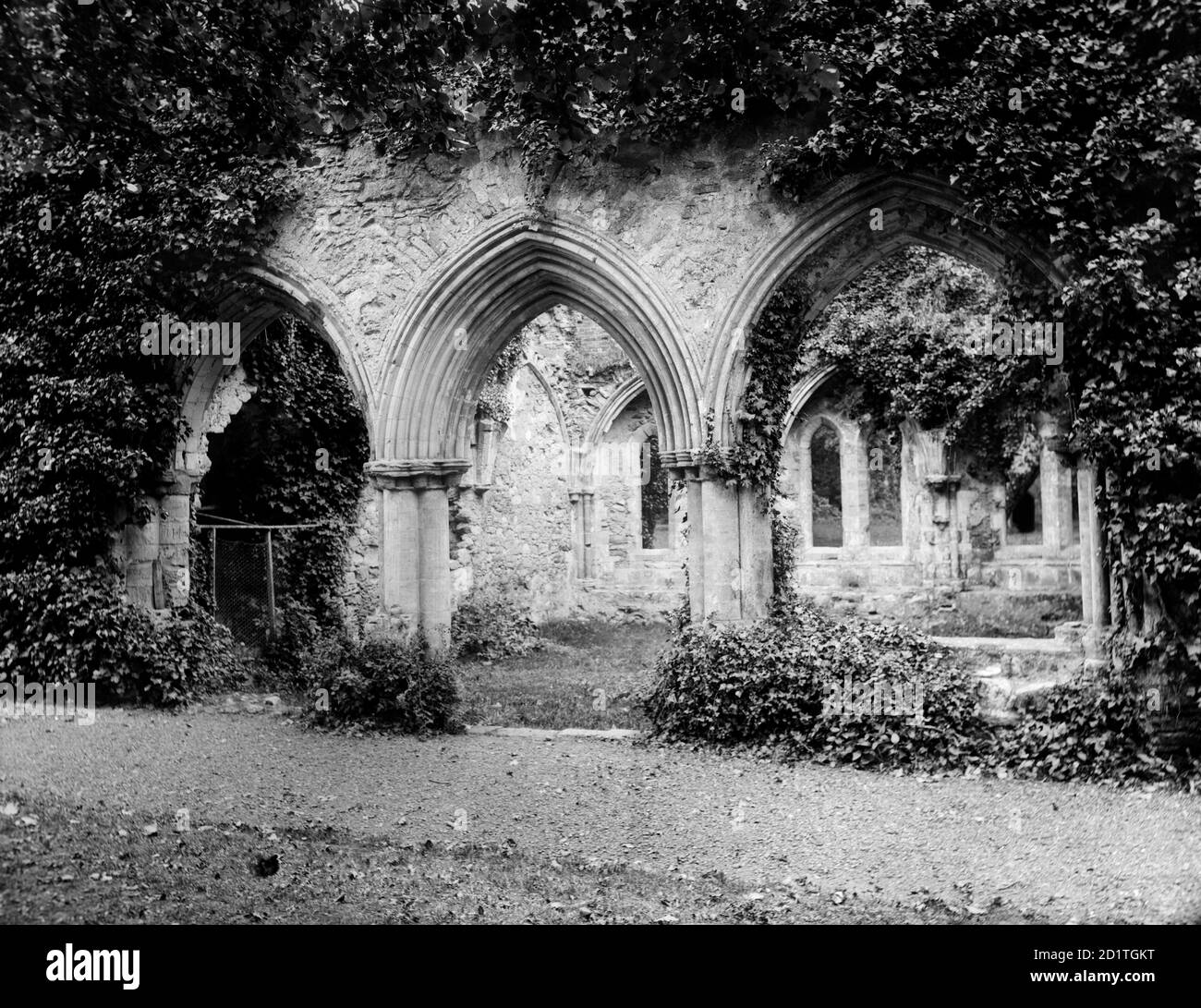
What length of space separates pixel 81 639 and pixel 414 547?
315 centimetres

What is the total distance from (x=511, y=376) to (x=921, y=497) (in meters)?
7.16

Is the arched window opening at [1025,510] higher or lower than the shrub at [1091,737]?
higher

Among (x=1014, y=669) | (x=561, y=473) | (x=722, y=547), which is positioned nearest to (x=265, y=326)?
(x=722, y=547)

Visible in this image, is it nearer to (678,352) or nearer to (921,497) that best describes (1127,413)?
(678,352)

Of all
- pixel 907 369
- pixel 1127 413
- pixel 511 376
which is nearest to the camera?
pixel 1127 413

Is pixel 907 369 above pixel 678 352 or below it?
above

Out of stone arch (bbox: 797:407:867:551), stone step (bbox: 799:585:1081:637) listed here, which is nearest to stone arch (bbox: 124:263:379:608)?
stone step (bbox: 799:585:1081:637)

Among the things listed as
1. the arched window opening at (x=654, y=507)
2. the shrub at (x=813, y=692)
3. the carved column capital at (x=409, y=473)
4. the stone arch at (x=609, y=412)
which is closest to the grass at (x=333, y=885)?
the shrub at (x=813, y=692)

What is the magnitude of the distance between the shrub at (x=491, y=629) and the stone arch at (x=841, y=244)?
5740 mm

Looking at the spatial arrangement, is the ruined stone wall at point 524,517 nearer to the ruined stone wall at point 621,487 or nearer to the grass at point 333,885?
the ruined stone wall at point 621,487

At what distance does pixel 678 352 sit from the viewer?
779cm

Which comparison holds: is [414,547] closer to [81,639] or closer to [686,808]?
[81,639]

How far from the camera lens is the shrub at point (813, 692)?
6453 mm
